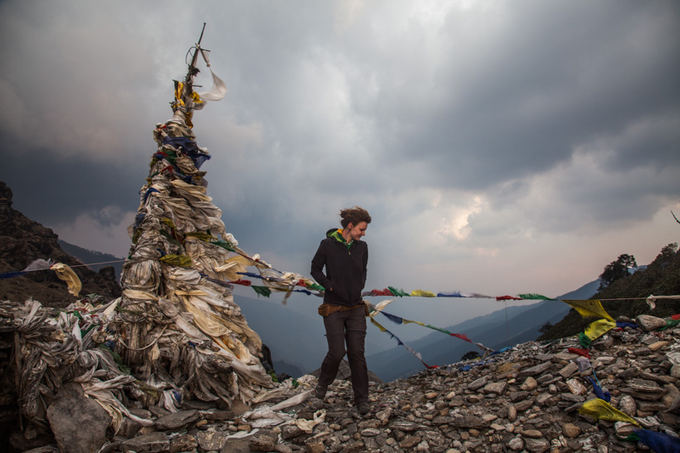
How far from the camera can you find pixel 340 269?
4.94 meters

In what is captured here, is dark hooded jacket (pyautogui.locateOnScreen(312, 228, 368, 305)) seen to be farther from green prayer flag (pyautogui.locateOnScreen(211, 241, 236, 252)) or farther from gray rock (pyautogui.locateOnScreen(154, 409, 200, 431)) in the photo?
green prayer flag (pyautogui.locateOnScreen(211, 241, 236, 252))

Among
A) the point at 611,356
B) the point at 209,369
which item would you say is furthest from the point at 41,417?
the point at 611,356

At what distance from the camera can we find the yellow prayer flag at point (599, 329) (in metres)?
4.86

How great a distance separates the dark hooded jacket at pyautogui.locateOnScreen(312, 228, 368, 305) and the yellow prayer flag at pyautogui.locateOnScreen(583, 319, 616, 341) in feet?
11.5

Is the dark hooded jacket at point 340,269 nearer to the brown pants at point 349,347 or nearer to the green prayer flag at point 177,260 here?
the brown pants at point 349,347

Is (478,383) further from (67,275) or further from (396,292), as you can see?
(67,275)

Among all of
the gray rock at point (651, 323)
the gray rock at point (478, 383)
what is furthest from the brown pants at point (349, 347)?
the gray rock at point (651, 323)

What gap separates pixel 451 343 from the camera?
576 feet

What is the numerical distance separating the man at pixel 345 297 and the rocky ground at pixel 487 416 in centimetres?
52

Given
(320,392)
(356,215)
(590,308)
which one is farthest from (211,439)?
(590,308)

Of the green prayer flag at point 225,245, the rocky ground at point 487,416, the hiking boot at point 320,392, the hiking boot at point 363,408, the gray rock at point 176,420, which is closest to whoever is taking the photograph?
the rocky ground at point 487,416

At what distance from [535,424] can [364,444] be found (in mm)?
1865

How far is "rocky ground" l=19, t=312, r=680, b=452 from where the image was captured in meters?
3.28

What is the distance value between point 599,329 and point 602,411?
2.12 m
